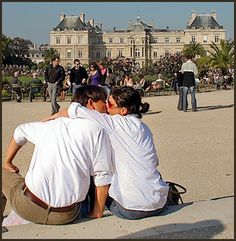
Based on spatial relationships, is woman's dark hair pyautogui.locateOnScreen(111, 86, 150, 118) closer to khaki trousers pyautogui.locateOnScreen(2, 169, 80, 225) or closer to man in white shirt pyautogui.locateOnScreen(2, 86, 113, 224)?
man in white shirt pyautogui.locateOnScreen(2, 86, 113, 224)

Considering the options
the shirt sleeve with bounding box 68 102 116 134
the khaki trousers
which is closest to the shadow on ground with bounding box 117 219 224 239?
the khaki trousers

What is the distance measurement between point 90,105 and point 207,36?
404 feet

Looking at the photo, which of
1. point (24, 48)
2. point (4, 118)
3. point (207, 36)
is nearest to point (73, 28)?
point (24, 48)

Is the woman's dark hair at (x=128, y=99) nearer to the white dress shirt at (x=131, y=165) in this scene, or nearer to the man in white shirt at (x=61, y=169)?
the white dress shirt at (x=131, y=165)

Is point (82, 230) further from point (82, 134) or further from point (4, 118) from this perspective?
point (4, 118)

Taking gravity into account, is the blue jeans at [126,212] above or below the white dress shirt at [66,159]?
below

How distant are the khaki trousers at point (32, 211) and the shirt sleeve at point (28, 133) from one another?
317mm

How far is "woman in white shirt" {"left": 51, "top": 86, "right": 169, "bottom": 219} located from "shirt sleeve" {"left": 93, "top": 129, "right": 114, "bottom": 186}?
0.07m

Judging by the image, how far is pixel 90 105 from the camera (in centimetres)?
→ 434

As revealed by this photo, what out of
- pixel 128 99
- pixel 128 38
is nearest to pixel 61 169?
pixel 128 99

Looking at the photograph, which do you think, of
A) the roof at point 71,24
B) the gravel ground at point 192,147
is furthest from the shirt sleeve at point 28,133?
the roof at point 71,24

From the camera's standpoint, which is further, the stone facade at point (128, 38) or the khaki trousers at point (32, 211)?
the stone facade at point (128, 38)

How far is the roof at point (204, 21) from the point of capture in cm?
12606

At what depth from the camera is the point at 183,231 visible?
13.7 feet
